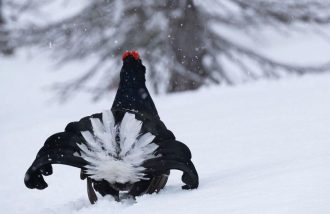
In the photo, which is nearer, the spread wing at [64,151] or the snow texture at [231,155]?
the snow texture at [231,155]

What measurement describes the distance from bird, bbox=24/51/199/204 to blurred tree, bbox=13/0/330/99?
7.05 m

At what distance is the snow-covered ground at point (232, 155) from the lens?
3635 millimetres

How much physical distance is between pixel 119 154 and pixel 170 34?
301 inches

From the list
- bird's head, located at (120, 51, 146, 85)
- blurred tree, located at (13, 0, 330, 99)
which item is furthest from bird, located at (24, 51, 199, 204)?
blurred tree, located at (13, 0, 330, 99)

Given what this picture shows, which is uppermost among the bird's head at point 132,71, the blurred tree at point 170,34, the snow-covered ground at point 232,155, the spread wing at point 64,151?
the blurred tree at point 170,34

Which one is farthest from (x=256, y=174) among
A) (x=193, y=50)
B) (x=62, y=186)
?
(x=193, y=50)

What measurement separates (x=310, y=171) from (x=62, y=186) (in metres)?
3.64

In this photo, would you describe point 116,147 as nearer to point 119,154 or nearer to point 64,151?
point 119,154

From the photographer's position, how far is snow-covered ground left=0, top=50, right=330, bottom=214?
3635 mm

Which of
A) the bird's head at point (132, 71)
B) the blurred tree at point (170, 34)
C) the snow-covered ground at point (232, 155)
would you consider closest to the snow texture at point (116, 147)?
the snow-covered ground at point (232, 155)

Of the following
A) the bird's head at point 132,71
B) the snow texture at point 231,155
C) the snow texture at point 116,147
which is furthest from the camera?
the bird's head at point 132,71

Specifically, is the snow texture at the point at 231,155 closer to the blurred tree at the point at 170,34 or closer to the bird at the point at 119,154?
the bird at the point at 119,154

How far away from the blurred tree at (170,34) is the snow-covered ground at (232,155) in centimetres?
49

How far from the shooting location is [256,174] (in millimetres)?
4594
